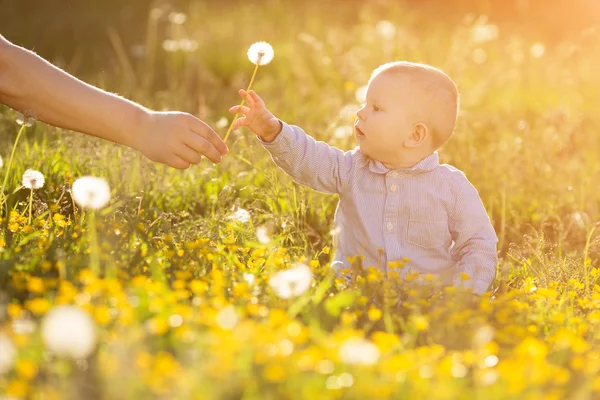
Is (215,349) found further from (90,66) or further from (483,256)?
(90,66)

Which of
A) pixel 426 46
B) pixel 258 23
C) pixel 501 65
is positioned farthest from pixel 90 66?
pixel 501 65

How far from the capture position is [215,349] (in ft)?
6.53

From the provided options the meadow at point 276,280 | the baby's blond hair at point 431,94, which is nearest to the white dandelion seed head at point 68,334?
the meadow at point 276,280

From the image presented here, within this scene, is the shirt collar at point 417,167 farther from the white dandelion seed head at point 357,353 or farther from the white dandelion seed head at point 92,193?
the white dandelion seed head at point 357,353

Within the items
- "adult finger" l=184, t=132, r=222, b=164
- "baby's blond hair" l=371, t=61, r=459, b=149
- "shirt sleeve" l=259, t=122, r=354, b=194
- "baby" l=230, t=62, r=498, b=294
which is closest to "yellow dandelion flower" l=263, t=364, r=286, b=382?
"adult finger" l=184, t=132, r=222, b=164

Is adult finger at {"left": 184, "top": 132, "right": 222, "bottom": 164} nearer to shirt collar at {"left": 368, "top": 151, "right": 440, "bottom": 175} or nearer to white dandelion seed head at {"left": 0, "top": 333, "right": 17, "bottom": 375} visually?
shirt collar at {"left": 368, "top": 151, "right": 440, "bottom": 175}

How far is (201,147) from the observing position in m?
3.11

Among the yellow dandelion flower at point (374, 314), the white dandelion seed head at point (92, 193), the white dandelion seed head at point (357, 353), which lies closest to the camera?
the white dandelion seed head at point (357, 353)

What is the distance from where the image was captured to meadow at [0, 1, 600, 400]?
6.61 feet

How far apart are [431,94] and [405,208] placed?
45 cm

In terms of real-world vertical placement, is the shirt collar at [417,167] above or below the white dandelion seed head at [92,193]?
above

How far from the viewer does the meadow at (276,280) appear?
2.02 m

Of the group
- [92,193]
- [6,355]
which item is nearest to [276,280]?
[92,193]

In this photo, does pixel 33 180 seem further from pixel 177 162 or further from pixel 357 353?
pixel 357 353
